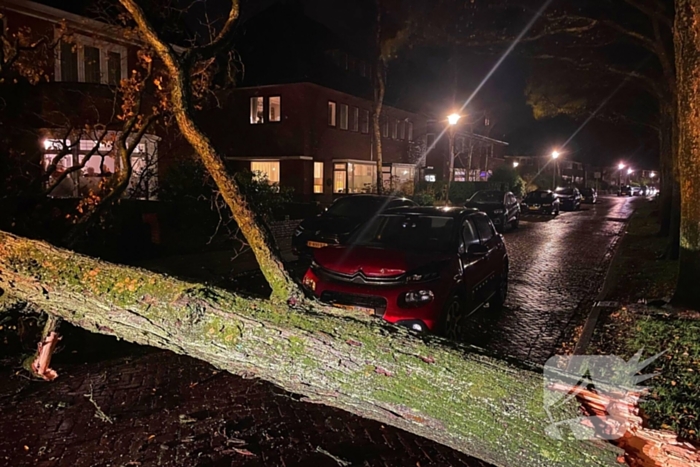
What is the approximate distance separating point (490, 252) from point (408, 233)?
54.5 inches

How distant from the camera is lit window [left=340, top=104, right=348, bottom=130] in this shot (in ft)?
91.4

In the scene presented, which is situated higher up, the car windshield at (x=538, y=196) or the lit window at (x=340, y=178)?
the lit window at (x=340, y=178)

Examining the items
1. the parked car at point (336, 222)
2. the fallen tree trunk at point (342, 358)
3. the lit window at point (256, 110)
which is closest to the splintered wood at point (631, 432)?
the fallen tree trunk at point (342, 358)

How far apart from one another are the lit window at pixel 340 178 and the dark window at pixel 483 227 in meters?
19.7

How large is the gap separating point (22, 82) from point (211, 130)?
15025 millimetres

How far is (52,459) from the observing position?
3762 mm

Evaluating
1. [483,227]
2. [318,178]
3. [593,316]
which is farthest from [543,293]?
[318,178]

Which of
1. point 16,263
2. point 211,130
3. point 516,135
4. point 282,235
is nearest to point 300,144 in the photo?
point 211,130

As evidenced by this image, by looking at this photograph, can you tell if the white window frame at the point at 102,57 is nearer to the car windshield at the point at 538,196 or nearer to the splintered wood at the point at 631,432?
the splintered wood at the point at 631,432

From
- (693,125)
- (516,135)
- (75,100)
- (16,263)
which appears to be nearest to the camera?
(16,263)

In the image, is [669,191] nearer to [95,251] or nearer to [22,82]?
[95,251]

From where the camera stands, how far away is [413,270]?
603 cm

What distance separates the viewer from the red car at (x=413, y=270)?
5938 millimetres

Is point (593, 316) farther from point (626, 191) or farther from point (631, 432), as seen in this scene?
point (626, 191)
